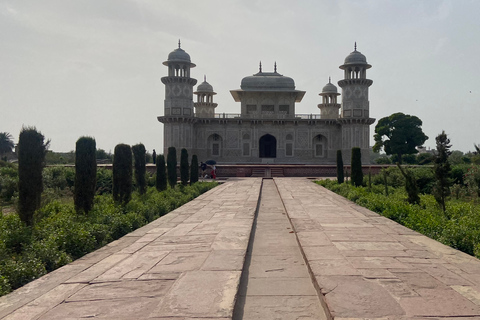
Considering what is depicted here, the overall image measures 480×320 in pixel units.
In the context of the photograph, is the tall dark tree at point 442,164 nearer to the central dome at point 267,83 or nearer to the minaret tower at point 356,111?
the minaret tower at point 356,111

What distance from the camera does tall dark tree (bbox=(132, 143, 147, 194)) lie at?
10.8m

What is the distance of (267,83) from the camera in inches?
1196

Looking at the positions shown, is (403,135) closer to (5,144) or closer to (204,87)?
(204,87)

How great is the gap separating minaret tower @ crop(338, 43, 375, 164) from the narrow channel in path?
23.7 meters

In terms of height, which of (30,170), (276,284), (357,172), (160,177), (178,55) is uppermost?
(178,55)

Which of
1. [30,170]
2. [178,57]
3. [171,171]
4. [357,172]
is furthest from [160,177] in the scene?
[178,57]

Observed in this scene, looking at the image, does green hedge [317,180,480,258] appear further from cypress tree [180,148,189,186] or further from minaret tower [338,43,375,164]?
minaret tower [338,43,375,164]

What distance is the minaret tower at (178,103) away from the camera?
2755 centimetres

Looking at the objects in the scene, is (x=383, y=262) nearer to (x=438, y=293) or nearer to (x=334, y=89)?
(x=438, y=293)

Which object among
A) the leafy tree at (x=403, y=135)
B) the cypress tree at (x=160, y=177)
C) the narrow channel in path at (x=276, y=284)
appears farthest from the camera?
the leafy tree at (x=403, y=135)

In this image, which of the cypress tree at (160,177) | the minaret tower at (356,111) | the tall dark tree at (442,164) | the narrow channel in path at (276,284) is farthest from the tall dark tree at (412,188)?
the minaret tower at (356,111)

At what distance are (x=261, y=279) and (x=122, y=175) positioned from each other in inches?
240

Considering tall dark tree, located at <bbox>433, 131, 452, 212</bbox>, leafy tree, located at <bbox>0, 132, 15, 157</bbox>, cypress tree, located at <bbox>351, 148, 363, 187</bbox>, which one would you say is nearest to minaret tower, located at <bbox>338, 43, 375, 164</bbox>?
cypress tree, located at <bbox>351, 148, 363, 187</bbox>

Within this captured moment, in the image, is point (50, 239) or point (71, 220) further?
point (71, 220)
